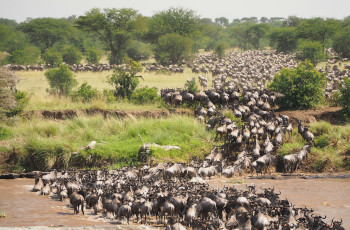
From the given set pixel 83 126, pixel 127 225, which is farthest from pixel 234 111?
pixel 127 225

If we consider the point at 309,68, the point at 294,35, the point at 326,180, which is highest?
the point at 294,35

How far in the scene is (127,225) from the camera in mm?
10648

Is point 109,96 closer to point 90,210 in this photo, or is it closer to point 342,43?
point 90,210

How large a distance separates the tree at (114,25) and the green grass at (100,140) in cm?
3492

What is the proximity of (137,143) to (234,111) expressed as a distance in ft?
16.9

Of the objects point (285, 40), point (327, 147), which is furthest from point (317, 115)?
point (285, 40)

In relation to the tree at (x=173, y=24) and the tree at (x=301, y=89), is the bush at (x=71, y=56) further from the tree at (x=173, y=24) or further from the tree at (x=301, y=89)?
the tree at (x=301, y=89)

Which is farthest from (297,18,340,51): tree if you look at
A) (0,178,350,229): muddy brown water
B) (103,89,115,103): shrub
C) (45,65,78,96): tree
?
(0,178,350,229): muddy brown water

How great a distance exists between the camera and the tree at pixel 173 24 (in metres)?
64.1

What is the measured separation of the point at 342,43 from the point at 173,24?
23767 millimetres

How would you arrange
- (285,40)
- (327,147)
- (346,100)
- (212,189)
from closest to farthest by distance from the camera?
(212,189), (327,147), (346,100), (285,40)

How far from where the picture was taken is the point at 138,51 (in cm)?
6581

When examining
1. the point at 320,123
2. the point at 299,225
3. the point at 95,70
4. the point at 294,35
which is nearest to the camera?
the point at 299,225

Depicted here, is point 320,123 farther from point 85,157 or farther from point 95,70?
point 95,70
